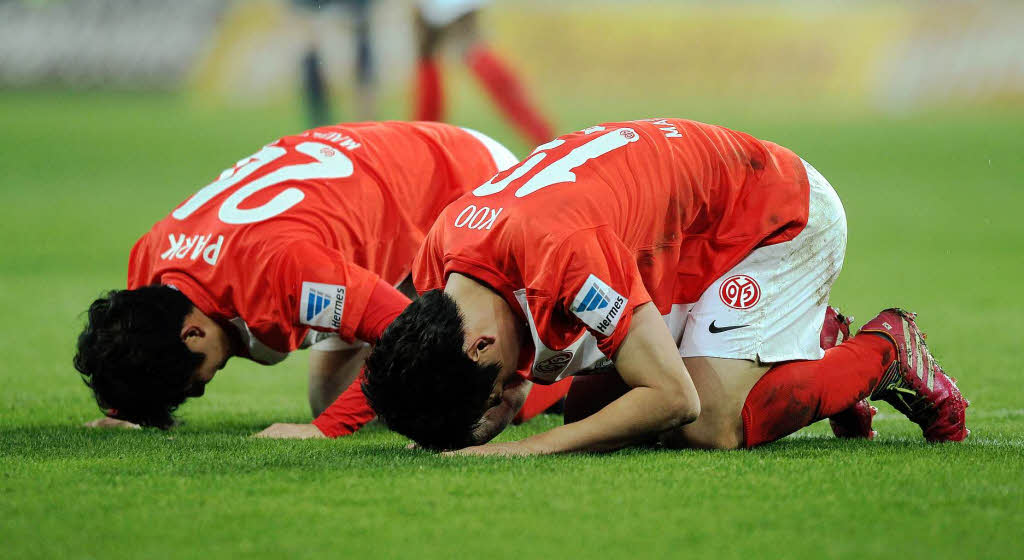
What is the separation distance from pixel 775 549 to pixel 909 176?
1440cm

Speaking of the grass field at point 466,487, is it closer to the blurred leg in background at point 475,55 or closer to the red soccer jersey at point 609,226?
the red soccer jersey at point 609,226

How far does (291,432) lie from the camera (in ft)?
12.8

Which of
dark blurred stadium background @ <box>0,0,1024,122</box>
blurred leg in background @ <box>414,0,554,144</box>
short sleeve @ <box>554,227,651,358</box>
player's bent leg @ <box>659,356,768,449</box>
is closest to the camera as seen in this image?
short sleeve @ <box>554,227,651,358</box>

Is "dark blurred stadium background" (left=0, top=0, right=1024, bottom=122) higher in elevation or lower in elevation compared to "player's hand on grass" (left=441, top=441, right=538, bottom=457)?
lower

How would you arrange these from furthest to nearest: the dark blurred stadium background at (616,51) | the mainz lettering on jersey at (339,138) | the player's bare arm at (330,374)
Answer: the dark blurred stadium background at (616,51) → the player's bare arm at (330,374) → the mainz lettering on jersey at (339,138)

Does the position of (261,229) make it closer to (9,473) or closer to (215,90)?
(9,473)

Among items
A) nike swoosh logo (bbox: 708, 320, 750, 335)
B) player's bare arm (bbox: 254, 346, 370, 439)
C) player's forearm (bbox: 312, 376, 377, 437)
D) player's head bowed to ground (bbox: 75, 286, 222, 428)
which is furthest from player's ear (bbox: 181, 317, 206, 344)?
nike swoosh logo (bbox: 708, 320, 750, 335)

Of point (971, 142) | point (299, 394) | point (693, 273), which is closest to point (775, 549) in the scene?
point (693, 273)

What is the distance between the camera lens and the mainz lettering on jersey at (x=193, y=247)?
3924mm

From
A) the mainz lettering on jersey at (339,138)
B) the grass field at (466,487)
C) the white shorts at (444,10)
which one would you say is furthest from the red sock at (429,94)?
the mainz lettering on jersey at (339,138)

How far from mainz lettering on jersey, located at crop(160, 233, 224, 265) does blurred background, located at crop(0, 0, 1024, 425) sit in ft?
2.76

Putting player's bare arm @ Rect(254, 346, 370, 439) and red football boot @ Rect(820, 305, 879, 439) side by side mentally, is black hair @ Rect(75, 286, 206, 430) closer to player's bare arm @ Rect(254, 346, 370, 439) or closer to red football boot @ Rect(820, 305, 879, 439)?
player's bare arm @ Rect(254, 346, 370, 439)

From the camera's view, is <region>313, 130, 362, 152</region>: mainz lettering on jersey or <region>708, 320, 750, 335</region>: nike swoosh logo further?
<region>313, 130, 362, 152</region>: mainz lettering on jersey

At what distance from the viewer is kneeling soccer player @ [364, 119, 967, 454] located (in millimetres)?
3066
